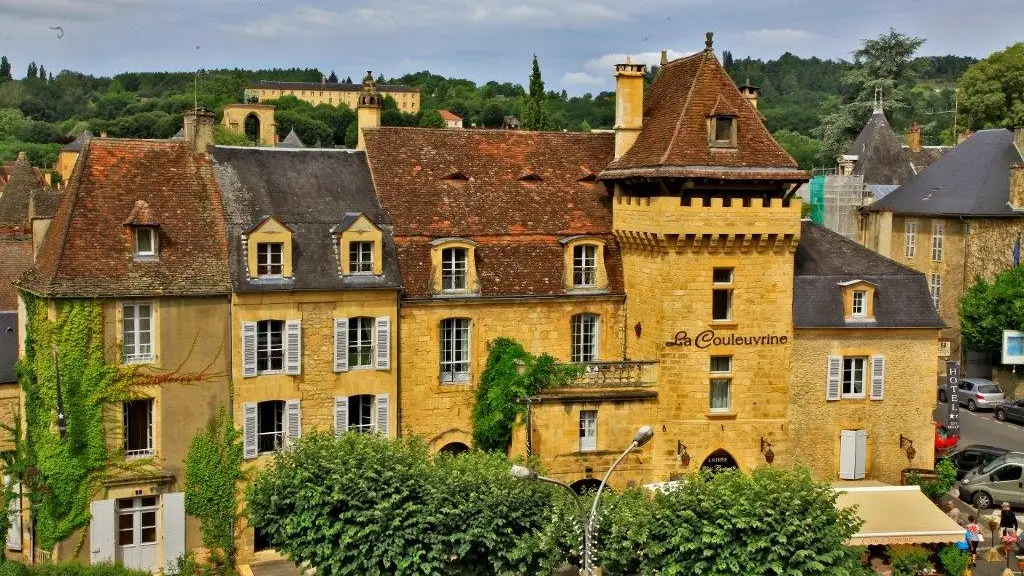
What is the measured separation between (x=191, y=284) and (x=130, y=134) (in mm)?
136919

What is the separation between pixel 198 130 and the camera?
3703cm

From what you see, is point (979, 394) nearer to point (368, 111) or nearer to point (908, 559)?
point (908, 559)

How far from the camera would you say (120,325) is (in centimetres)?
3294

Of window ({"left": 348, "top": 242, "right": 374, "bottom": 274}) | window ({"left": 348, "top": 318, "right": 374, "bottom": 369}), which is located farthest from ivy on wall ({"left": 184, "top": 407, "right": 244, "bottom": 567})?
window ({"left": 348, "top": 242, "right": 374, "bottom": 274})

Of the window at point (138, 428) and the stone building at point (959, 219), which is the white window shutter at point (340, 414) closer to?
the window at point (138, 428)

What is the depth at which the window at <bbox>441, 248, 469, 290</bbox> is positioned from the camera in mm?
36750

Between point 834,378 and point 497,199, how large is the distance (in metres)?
13.0

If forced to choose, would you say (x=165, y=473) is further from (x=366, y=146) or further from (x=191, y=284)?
(x=366, y=146)

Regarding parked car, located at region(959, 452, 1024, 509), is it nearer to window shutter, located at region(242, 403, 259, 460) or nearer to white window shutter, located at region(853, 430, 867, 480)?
white window shutter, located at region(853, 430, 867, 480)

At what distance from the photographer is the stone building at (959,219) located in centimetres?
5450

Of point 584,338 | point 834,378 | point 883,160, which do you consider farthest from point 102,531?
point 883,160

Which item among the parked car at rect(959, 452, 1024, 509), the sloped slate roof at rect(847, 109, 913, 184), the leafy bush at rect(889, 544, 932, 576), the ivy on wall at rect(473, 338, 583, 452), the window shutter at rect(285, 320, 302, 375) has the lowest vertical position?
the leafy bush at rect(889, 544, 932, 576)

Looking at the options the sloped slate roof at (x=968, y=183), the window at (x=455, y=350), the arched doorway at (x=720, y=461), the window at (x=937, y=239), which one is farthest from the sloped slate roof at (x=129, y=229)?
the window at (x=937, y=239)

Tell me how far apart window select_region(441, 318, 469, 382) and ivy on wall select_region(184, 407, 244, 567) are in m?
7.06
